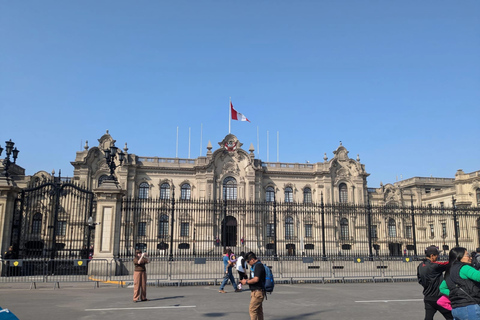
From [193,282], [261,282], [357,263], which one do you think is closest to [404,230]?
[357,263]

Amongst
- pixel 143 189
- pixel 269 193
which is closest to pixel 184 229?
pixel 143 189

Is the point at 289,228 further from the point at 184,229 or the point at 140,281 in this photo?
the point at 140,281

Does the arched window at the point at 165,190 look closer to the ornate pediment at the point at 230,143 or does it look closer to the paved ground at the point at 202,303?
the ornate pediment at the point at 230,143

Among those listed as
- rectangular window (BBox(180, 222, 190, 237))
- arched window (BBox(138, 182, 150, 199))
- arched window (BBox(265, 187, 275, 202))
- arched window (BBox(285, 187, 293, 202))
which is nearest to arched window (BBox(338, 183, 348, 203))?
arched window (BBox(285, 187, 293, 202))

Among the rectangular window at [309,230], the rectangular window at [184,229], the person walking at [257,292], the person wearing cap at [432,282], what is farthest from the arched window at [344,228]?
the person walking at [257,292]

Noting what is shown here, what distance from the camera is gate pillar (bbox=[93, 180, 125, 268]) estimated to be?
18.8 meters

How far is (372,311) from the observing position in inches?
413

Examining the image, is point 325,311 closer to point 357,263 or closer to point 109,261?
point 109,261

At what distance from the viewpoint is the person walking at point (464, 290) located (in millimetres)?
5320

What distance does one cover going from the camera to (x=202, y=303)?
1184cm

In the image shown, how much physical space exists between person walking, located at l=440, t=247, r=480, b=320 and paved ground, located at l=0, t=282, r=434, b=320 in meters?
4.40

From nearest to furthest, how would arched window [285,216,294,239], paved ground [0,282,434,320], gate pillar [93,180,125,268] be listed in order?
paved ground [0,282,434,320] → gate pillar [93,180,125,268] → arched window [285,216,294,239]

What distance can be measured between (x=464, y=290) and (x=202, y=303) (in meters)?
7.95

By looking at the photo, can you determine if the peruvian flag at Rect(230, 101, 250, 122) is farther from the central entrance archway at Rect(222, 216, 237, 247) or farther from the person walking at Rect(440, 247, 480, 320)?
the person walking at Rect(440, 247, 480, 320)
